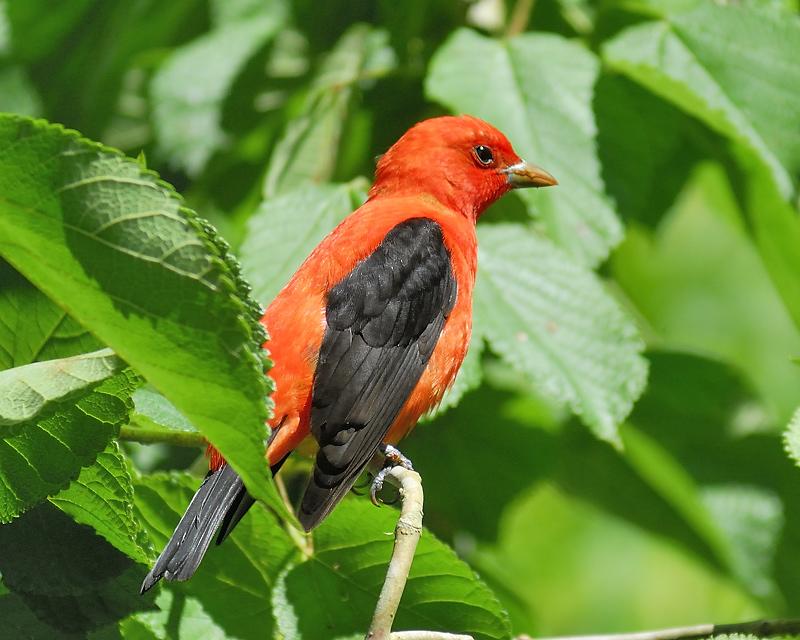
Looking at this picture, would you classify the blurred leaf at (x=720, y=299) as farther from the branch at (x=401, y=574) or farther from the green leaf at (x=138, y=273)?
the green leaf at (x=138, y=273)

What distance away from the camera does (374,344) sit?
2.81m

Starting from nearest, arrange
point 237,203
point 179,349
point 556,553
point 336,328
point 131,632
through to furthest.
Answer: point 179,349 → point 131,632 → point 336,328 → point 237,203 → point 556,553

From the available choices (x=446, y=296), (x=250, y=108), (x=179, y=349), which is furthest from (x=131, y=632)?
(x=250, y=108)

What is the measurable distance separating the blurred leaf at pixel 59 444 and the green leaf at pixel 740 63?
6.71ft

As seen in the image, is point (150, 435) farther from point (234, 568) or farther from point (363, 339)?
point (363, 339)

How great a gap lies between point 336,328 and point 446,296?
429mm

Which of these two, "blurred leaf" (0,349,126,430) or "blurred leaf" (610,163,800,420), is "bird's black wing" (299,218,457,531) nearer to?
"blurred leaf" (0,349,126,430)

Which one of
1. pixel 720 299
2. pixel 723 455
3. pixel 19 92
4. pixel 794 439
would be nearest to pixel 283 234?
pixel 794 439

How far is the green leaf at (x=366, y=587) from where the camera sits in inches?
83.1

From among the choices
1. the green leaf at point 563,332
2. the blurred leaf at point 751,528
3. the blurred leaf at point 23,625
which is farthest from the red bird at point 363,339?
the blurred leaf at point 751,528

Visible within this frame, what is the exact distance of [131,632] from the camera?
6.77 ft

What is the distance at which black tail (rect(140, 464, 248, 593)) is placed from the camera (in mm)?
1970

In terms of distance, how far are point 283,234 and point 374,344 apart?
1.47ft

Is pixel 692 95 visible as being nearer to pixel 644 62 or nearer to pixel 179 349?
pixel 644 62
